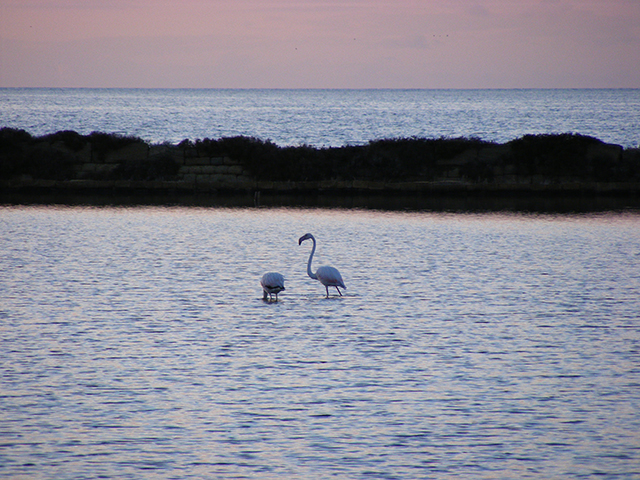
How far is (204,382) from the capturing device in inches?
446

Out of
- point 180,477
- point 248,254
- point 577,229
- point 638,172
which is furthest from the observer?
point 638,172

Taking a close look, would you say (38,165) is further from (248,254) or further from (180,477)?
(180,477)

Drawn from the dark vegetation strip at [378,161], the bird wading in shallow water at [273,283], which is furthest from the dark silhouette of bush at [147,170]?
the bird wading in shallow water at [273,283]

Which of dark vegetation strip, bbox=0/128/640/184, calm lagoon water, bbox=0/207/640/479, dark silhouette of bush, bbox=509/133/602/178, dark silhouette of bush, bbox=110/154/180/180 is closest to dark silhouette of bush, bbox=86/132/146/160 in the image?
dark vegetation strip, bbox=0/128/640/184

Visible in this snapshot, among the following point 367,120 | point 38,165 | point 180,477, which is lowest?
point 180,477

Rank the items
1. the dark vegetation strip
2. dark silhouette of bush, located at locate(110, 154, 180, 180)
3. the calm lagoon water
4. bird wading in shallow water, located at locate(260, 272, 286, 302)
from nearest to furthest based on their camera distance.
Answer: the calm lagoon water < bird wading in shallow water, located at locate(260, 272, 286, 302) < the dark vegetation strip < dark silhouette of bush, located at locate(110, 154, 180, 180)

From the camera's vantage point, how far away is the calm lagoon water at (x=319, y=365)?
344 inches

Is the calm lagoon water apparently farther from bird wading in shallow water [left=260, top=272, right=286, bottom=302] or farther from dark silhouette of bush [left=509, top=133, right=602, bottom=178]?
dark silhouette of bush [left=509, top=133, right=602, bottom=178]

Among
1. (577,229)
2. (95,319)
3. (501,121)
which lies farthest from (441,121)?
(95,319)

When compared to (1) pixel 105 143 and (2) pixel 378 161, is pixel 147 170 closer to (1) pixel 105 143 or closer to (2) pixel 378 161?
(1) pixel 105 143

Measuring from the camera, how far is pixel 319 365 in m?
12.2

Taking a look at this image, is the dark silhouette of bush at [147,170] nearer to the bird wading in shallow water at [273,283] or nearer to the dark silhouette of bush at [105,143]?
the dark silhouette of bush at [105,143]

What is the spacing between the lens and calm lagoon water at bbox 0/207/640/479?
8734 mm

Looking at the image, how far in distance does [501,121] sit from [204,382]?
4607 inches
